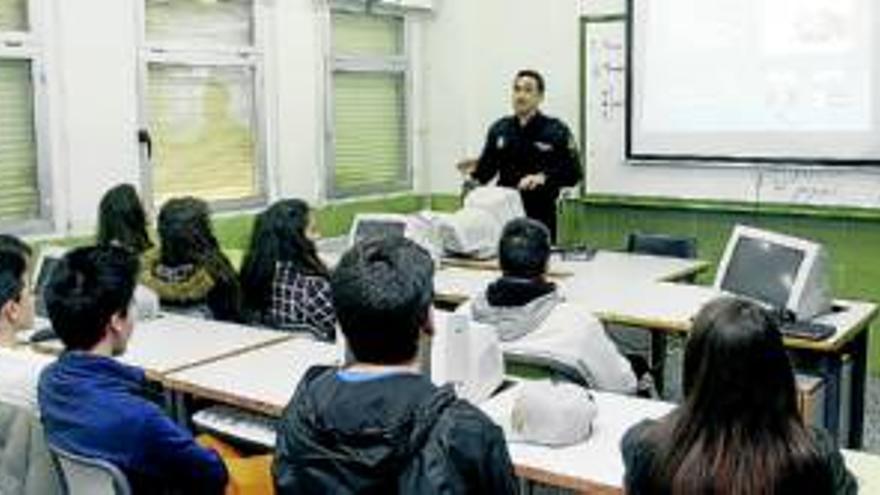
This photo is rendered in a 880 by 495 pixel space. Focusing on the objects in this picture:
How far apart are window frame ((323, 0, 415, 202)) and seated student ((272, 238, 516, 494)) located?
4404 mm

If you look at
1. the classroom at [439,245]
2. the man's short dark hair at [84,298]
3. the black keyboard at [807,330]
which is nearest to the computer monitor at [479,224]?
the classroom at [439,245]

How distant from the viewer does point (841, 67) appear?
17.4 feet

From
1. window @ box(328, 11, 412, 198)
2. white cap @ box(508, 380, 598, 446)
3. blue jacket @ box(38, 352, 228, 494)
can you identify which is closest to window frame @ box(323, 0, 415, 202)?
window @ box(328, 11, 412, 198)

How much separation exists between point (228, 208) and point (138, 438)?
344 cm

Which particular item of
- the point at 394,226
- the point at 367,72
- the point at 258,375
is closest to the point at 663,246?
the point at 394,226

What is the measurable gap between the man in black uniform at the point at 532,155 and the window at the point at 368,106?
0.84 metres

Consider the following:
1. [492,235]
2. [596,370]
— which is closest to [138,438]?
[596,370]

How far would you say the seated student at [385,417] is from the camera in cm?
153

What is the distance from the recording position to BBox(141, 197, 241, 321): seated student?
383 centimetres

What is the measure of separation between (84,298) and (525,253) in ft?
4.42

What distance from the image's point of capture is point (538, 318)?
3039mm

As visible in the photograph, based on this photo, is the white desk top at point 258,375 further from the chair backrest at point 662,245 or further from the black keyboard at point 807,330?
the chair backrest at point 662,245

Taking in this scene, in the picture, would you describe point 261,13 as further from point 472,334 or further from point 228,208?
point 472,334

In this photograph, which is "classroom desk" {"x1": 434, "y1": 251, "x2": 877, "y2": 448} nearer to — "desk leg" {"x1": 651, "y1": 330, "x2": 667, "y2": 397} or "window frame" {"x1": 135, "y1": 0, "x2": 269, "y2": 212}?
"desk leg" {"x1": 651, "y1": 330, "x2": 667, "y2": 397}
